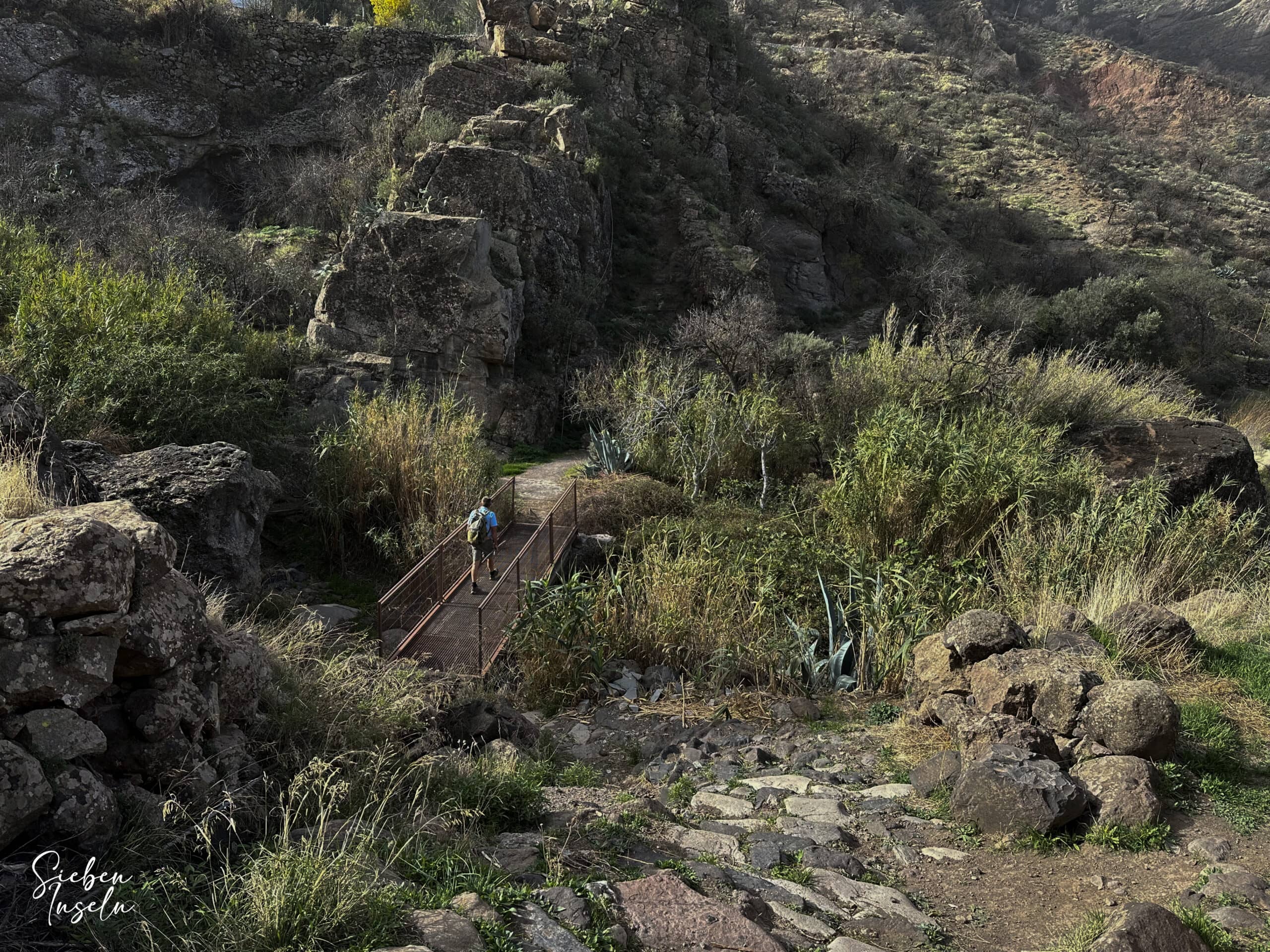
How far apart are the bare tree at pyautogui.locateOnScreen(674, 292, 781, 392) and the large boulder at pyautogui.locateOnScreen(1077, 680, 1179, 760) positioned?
796 cm

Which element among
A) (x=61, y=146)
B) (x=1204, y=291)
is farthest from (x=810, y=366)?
(x=61, y=146)

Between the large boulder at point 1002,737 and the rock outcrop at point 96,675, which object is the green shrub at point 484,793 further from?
the large boulder at point 1002,737

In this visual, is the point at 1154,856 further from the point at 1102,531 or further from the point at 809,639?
the point at 1102,531

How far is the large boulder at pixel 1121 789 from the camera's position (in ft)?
11.6

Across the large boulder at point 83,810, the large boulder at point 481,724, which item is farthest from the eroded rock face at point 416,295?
the large boulder at point 83,810

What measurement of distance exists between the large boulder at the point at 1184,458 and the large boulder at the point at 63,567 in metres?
8.93

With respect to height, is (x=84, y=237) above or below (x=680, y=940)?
above

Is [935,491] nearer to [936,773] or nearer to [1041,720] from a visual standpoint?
[1041,720]

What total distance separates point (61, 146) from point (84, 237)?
700 centimetres

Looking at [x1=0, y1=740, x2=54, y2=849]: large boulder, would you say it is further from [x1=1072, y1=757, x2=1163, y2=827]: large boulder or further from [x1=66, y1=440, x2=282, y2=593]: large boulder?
[x1=1072, y1=757, x2=1163, y2=827]: large boulder

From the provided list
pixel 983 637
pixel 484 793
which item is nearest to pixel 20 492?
pixel 484 793

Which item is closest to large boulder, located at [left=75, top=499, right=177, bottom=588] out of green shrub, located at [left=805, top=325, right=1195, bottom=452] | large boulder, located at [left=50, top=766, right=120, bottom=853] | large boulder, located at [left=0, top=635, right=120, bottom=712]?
large boulder, located at [left=0, top=635, right=120, bottom=712]

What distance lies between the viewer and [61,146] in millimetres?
16641

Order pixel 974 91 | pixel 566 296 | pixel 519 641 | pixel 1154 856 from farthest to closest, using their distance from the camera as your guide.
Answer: pixel 974 91
pixel 566 296
pixel 519 641
pixel 1154 856
